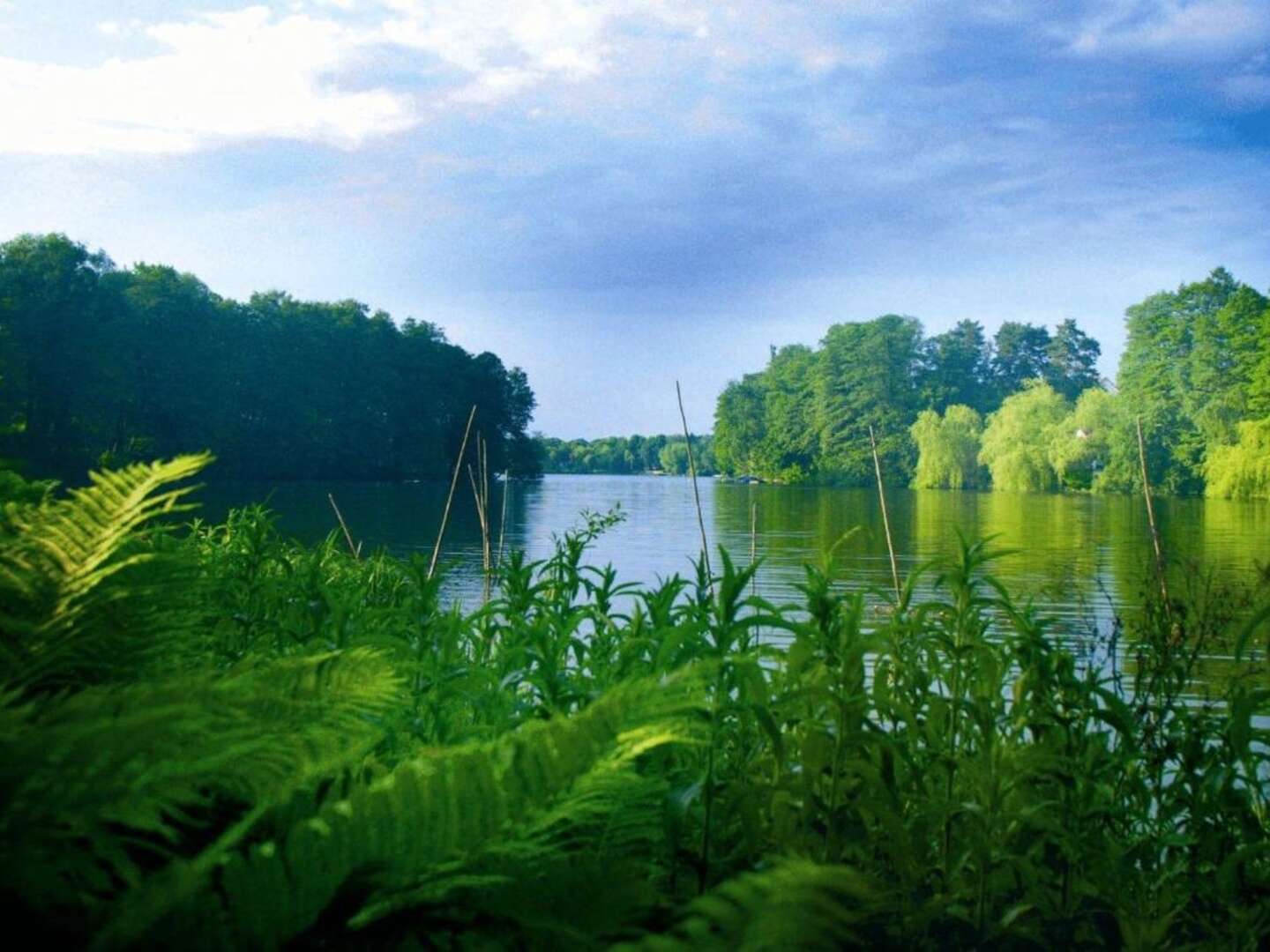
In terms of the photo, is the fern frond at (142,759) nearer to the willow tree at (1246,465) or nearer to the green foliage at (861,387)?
the willow tree at (1246,465)

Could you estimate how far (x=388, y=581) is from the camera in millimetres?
9734

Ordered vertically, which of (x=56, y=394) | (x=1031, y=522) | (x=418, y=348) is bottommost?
(x=1031, y=522)

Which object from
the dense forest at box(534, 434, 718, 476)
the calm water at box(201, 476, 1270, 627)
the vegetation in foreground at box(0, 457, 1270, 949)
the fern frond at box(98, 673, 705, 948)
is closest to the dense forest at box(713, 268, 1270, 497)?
the calm water at box(201, 476, 1270, 627)

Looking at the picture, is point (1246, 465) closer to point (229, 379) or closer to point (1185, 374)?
point (1185, 374)

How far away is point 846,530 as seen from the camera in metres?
38.8

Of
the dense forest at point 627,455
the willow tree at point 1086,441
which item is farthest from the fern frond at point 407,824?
the dense forest at point 627,455

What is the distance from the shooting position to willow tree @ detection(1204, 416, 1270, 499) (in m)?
51.3

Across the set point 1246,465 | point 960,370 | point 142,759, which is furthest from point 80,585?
point 960,370

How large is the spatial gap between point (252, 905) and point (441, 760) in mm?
212

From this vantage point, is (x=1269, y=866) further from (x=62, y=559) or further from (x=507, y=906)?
(x=62, y=559)

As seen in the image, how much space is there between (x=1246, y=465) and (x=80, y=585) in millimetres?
59112

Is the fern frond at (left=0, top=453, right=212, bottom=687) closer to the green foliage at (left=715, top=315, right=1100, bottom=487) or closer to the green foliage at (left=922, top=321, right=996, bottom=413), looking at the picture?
the green foliage at (left=715, top=315, right=1100, bottom=487)

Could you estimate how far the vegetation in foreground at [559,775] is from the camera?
1.87 ft

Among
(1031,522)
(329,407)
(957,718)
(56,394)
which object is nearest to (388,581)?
(957,718)
